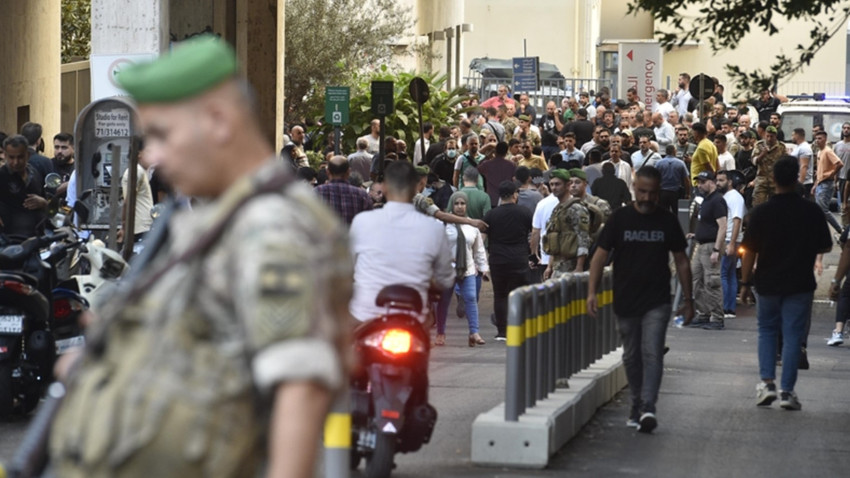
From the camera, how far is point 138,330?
3260mm

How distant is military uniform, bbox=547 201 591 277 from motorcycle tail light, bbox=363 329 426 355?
7.86 meters

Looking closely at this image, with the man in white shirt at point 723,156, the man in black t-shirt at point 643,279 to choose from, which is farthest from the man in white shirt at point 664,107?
the man in black t-shirt at point 643,279

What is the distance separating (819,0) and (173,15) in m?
16.3

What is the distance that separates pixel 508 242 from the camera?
17.5 metres

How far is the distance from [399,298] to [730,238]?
1245 centimetres

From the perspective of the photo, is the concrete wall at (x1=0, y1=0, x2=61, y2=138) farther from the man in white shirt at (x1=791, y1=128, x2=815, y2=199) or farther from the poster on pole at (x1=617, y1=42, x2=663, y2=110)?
the poster on pole at (x1=617, y1=42, x2=663, y2=110)

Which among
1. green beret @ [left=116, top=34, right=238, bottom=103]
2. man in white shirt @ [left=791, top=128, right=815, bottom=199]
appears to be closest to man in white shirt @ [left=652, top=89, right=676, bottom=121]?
man in white shirt @ [left=791, top=128, right=815, bottom=199]

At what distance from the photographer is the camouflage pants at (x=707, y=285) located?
20.2 metres

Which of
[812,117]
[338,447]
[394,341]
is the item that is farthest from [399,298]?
[812,117]

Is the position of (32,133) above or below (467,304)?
above

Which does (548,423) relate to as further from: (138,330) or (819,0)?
(138,330)

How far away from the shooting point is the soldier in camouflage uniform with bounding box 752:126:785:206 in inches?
991

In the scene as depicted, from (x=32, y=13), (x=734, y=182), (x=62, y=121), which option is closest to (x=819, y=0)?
(x=734, y=182)

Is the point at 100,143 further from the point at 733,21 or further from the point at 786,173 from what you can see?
the point at 733,21
